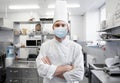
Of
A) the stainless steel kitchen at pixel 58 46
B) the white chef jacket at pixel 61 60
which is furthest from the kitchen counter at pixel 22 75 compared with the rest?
the white chef jacket at pixel 61 60

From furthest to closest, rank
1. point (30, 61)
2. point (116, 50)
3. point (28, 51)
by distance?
point (28, 51)
point (30, 61)
point (116, 50)

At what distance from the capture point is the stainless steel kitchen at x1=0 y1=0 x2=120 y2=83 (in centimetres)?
141

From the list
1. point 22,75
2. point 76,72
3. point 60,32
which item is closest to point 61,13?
point 60,32

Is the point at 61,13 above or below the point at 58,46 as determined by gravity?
above

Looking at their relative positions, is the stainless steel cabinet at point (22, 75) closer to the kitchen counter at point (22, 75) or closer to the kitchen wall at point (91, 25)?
the kitchen counter at point (22, 75)

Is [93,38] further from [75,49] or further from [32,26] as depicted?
[75,49]

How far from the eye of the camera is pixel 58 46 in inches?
57.7

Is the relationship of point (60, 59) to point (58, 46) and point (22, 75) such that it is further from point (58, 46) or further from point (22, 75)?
point (22, 75)

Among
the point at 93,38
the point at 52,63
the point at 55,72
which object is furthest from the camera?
the point at 93,38

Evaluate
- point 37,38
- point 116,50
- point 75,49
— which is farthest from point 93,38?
point 75,49

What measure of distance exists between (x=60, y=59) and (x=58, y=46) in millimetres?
126

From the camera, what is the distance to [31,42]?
519 centimetres

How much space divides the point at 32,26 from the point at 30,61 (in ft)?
4.07

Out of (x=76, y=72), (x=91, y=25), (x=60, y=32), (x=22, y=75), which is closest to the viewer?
(x=76, y=72)
